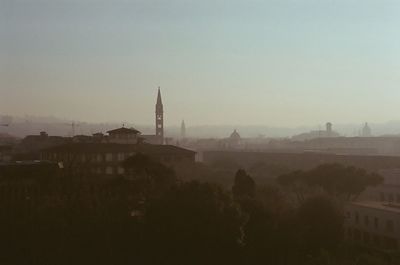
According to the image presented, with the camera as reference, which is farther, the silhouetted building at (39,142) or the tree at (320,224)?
the silhouetted building at (39,142)

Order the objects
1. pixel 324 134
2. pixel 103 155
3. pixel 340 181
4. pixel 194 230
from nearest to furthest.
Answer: pixel 194 230 < pixel 340 181 < pixel 103 155 < pixel 324 134

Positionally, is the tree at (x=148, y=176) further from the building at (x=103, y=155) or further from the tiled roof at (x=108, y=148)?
the tiled roof at (x=108, y=148)

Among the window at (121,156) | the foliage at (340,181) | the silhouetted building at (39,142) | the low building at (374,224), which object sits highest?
the silhouetted building at (39,142)

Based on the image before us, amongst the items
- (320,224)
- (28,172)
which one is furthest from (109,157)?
(320,224)

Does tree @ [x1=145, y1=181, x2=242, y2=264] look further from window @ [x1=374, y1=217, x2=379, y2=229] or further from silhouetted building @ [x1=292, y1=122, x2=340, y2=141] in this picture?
silhouetted building @ [x1=292, y1=122, x2=340, y2=141]

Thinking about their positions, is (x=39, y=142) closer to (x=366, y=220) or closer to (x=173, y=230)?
(x=366, y=220)

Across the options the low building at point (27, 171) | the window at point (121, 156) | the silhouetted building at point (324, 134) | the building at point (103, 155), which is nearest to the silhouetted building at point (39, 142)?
the building at point (103, 155)
